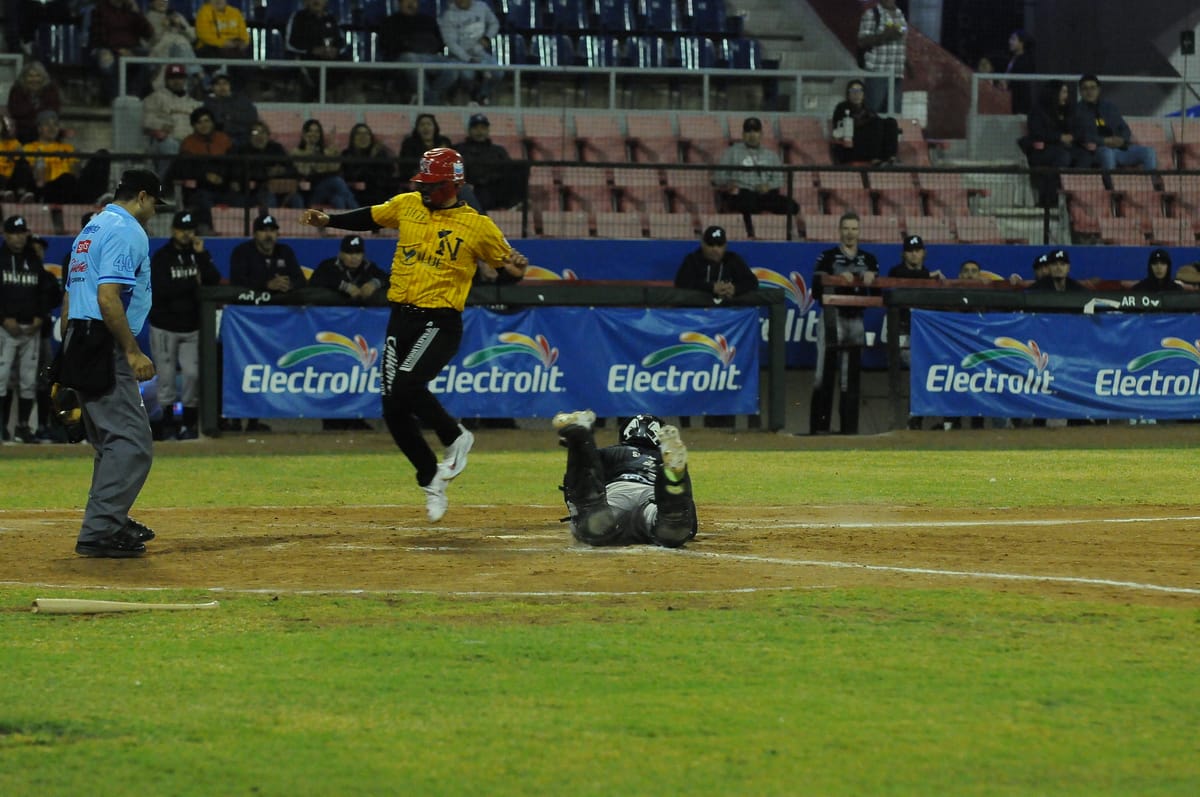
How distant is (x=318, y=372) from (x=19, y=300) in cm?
309

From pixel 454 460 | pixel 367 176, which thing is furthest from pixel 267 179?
pixel 454 460

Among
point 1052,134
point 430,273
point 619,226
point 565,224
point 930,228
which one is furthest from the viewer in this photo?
point 1052,134

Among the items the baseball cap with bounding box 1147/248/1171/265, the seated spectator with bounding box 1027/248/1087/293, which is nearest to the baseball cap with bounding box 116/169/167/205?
the seated spectator with bounding box 1027/248/1087/293

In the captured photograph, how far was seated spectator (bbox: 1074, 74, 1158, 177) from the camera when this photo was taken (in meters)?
22.5

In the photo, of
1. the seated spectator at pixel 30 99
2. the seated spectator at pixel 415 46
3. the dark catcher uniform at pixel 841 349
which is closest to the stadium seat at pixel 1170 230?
the dark catcher uniform at pixel 841 349

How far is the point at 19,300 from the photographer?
17266mm

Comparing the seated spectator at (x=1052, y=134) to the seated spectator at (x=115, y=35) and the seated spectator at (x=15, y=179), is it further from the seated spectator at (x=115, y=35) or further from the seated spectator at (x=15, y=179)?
the seated spectator at (x=15, y=179)

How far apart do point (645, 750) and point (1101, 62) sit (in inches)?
1014

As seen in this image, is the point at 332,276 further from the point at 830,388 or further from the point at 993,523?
the point at 993,523

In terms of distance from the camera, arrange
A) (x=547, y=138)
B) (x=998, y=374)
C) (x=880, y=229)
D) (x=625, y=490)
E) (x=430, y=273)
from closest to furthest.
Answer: (x=625, y=490) → (x=430, y=273) → (x=998, y=374) → (x=880, y=229) → (x=547, y=138)

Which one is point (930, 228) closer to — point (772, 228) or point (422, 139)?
point (772, 228)

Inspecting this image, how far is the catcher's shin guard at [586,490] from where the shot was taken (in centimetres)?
916

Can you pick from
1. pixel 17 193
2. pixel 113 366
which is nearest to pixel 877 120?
pixel 17 193

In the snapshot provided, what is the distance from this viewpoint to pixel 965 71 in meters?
26.5
